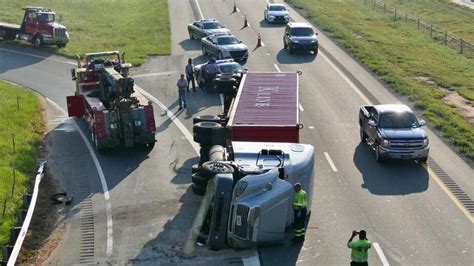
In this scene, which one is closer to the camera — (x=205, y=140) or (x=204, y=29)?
(x=205, y=140)

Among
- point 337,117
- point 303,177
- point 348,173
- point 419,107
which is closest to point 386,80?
point 419,107

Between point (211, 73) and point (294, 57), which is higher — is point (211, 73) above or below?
above

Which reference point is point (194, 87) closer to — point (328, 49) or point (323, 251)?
point (328, 49)

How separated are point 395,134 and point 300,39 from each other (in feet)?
64.2

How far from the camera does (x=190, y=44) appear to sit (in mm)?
47281

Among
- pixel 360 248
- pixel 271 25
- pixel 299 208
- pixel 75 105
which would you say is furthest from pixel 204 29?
pixel 360 248

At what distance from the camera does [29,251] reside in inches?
703

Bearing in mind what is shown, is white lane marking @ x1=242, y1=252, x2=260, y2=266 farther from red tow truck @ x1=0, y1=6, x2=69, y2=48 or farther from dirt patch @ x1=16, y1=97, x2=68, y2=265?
red tow truck @ x1=0, y1=6, x2=69, y2=48

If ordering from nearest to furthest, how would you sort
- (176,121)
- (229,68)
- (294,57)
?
(176,121) → (229,68) → (294,57)

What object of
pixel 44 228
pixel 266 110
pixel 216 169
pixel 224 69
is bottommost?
pixel 44 228

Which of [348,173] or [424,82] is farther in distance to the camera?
[424,82]

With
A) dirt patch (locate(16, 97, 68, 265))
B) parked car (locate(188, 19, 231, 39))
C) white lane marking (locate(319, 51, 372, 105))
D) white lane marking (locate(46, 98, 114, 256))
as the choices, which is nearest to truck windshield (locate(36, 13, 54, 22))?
parked car (locate(188, 19, 231, 39))

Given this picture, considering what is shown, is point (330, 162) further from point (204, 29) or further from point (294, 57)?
point (204, 29)

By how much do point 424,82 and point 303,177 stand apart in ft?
64.3
